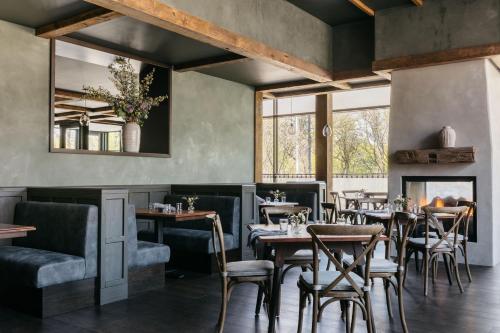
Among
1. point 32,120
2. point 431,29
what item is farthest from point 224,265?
point 431,29

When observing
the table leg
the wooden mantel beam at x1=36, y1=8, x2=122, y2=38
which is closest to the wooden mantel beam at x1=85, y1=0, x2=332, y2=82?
the wooden mantel beam at x1=36, y1=8, x2=122, y2=38

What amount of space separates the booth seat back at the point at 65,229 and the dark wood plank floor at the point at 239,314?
0.55 m

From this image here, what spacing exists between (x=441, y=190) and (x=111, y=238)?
15.5 ft

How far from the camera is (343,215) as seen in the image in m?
7.74

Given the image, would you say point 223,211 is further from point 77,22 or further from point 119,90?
point 77,22

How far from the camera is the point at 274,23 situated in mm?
6512

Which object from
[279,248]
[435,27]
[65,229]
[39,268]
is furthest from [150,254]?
[435,27]

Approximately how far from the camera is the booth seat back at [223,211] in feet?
20.4

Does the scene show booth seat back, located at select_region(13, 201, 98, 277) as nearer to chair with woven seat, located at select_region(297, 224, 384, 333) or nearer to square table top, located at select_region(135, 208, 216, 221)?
square table top, located at select_region(135, 208, 216, 221)

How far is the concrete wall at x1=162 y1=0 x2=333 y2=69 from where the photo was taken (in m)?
5.38

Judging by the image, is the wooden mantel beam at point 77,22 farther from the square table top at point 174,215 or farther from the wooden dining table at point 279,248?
the wooden dining table at point 279,248

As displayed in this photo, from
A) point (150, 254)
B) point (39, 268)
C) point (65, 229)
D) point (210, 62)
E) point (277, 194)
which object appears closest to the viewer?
point (39, 268)

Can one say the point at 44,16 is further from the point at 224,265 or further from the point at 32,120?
the point at 224,265

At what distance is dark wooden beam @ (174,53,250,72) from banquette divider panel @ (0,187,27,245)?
3261mm
